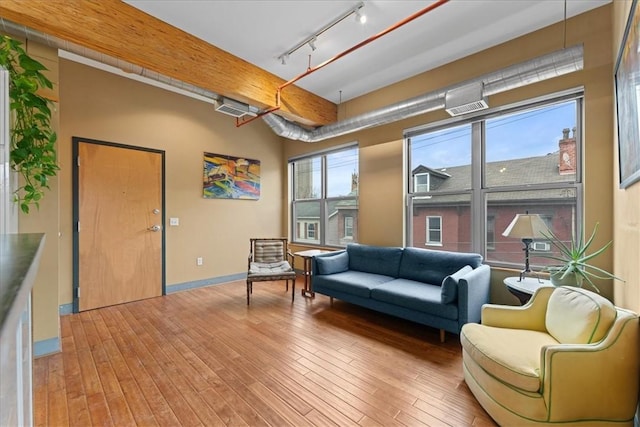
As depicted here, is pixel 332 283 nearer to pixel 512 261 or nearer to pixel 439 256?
pixel 439 256

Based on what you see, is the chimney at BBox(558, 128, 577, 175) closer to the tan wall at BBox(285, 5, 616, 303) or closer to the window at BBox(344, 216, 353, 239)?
the tan wall at BBox(285, 5, 616, 303)

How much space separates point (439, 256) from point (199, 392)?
278cm

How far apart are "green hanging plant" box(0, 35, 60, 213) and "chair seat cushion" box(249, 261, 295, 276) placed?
2341 mm

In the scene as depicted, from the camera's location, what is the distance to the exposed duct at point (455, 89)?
2477mm

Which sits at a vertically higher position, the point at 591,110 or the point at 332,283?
the point at 591,110

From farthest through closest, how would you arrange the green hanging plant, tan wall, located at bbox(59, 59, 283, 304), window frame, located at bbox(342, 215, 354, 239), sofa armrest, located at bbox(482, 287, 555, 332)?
window frame, located at bbox(342, 215, 354, 239) < tan wall, located at bbox(59, 59, 283, 304) < sofa armrest, located at bbox(482, 287, 555, 332) < the green hanging plant

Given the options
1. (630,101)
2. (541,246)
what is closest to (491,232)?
(541,246)

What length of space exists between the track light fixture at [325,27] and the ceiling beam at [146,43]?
0.50 metres

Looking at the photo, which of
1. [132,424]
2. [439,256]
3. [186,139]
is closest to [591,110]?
[439,256]

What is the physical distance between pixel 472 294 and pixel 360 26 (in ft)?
9.44

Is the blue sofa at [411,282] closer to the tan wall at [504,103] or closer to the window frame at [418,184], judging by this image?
the tan wall at [504,103]

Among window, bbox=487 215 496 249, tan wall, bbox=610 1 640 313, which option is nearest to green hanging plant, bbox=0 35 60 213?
tan wall, bbox=610 1 640 313

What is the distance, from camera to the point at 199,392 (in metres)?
1.97

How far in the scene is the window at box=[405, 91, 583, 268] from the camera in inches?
113
